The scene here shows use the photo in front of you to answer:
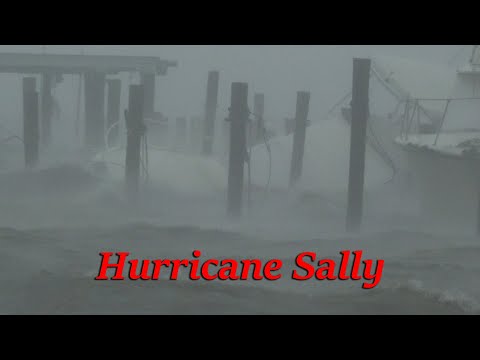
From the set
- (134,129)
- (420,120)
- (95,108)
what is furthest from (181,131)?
(134,129)

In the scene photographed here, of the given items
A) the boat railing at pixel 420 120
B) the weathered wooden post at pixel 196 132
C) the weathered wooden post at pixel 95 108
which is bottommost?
the weathered wooden post at pixel 196 132

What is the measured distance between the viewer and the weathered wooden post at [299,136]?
19.9 metres

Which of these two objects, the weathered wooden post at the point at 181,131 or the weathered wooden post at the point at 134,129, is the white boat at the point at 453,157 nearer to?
the weathered wooden post at the point at 134,129

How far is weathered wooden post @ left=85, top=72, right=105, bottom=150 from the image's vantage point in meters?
22.7

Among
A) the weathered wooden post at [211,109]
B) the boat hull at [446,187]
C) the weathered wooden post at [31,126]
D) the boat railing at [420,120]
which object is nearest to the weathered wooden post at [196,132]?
the weathered wooden post at [211,109]

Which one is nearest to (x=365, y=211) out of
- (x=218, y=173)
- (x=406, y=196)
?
(x=406, y=196)

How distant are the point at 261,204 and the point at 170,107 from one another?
86.4 feet

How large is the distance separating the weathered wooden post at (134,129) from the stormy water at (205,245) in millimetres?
731

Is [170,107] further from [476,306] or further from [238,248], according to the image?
[476,306]

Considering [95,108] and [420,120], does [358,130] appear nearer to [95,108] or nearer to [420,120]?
[420,120]

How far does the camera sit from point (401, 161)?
1948cm

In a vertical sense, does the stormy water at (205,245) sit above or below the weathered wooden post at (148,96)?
below

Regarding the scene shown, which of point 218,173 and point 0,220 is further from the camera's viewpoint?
point 218,173

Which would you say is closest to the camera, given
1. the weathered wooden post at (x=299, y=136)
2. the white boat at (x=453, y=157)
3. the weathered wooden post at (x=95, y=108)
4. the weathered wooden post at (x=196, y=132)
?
the white boat at (x=453, y=157)
